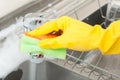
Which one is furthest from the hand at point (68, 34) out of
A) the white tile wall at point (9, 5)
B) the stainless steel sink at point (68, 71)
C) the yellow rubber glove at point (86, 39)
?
the white tile wall at point (9, 5)

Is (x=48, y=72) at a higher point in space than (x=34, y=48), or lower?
lower

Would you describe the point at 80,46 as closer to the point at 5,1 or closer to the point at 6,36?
the point at 6,36

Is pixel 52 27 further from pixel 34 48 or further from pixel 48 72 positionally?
pixel 48 72

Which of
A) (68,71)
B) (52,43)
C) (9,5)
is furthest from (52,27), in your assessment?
(9,5)

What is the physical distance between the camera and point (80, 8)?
109 centimetres

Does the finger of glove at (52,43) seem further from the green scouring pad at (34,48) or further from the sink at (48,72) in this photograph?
the sink at (48,72)

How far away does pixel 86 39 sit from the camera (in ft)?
2.00

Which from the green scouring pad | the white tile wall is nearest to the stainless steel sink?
the green scouring pad

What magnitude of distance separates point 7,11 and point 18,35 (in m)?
0.13

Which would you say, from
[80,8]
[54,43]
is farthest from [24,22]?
[80,8]

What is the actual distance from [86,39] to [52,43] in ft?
0.29

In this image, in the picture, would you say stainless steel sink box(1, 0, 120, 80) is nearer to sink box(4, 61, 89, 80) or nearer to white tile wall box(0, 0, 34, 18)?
sink box(4, 61, 89, 80)

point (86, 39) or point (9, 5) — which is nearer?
point (86, 39)

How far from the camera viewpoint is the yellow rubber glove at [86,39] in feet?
1.96
